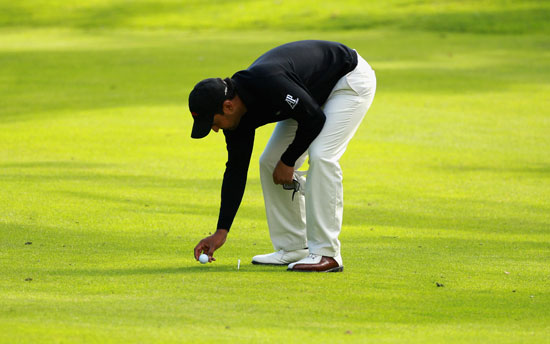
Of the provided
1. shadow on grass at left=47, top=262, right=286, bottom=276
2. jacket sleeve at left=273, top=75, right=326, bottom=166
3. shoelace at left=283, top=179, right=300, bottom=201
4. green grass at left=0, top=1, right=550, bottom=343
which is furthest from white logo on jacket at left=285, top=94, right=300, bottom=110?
shadow on grass at left=47, top=262, right=286, bottom=276

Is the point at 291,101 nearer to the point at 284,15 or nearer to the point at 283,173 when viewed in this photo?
the point at 283,173

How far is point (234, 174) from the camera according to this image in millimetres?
7191

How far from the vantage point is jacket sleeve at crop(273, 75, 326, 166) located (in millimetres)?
6559

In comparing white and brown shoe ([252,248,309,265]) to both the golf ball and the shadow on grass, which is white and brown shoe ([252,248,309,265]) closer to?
the shadow on grass

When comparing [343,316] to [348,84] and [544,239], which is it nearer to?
[348,84]

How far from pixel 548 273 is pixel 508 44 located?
26366 mm

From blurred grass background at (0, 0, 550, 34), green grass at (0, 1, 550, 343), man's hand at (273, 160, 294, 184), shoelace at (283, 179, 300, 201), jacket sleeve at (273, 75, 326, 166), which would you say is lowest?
blurred grass background at (0, 0, 550, 34)

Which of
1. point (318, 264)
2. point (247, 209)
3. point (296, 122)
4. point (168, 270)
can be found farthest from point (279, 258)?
point (247, 209)

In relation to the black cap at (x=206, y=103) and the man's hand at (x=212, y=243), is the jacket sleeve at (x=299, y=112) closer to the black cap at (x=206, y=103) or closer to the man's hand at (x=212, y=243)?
the black cap at (x=206, y=103)

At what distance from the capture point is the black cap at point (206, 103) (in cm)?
657

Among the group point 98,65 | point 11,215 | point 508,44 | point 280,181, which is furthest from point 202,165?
point 508,44

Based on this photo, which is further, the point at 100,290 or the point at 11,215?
the point at 11,215

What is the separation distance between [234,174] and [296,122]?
65 centimetres

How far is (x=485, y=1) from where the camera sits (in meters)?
43.2
